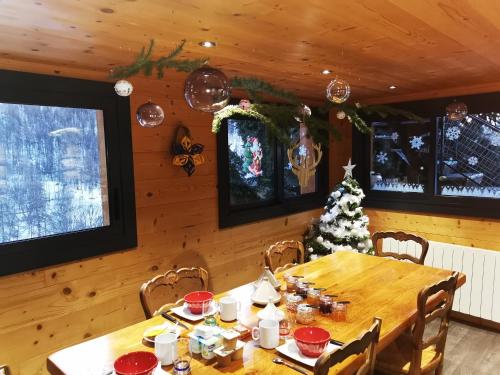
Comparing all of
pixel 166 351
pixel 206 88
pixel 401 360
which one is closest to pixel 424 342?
pixel 401 360

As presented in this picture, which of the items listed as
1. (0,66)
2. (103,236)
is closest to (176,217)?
(103,236)

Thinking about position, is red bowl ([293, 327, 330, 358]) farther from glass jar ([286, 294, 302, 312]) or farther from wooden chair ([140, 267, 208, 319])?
wooden chair ([140, 267, 208, 319])

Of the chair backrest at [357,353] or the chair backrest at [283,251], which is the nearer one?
the chair backrest at [357,353]

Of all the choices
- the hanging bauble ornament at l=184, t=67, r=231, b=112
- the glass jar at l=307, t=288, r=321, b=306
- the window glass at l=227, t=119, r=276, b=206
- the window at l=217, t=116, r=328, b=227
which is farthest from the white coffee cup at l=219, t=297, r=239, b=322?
the window glass at l=227, t=119, r=276, b=206

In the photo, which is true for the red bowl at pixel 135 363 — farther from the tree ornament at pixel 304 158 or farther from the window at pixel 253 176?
the tree ornament at pixel 304 158

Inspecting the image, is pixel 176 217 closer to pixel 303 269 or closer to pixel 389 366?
pixel 303 269

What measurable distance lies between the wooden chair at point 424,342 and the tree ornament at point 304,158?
224 centimetres

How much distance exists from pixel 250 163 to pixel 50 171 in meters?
1.82

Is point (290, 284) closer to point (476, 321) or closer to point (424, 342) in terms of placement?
point (424, 342)

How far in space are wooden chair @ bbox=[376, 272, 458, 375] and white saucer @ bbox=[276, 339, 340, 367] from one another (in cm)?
53

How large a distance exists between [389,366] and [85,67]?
100 inches

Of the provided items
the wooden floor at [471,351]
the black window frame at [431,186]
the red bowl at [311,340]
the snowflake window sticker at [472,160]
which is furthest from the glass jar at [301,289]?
the snowflake window sticker at [472,160]

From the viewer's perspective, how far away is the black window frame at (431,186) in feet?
11.5

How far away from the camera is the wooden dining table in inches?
59.7
